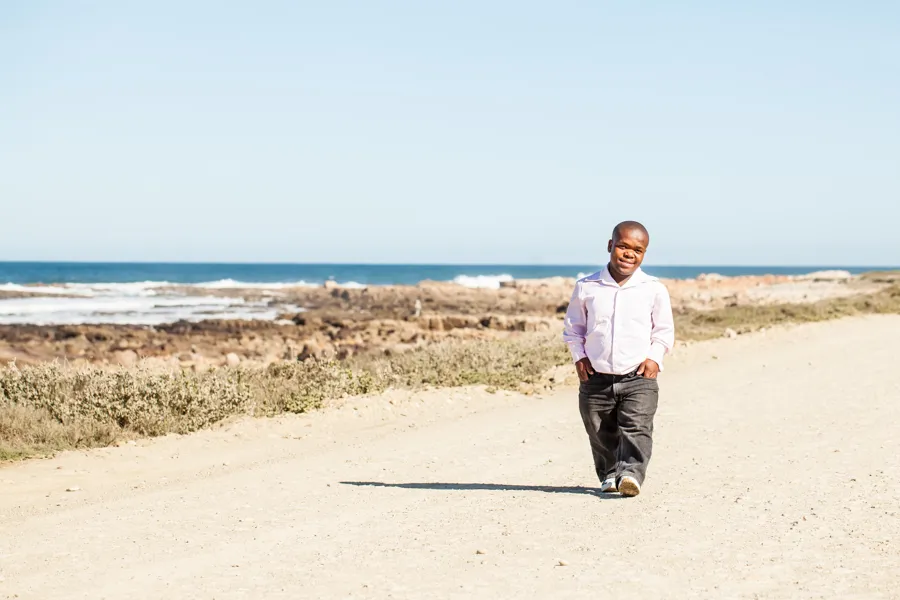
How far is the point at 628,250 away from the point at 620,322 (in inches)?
18.8

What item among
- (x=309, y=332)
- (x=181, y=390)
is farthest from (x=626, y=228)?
(x=309, y=332)

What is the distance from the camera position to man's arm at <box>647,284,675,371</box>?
6.35 meters

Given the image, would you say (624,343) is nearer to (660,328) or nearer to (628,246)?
(660,328)

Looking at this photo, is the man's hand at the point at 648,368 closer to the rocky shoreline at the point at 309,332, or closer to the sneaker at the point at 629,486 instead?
the sneaker at the point at 629,486

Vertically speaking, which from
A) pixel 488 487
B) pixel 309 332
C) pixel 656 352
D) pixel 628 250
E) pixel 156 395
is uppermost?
pixel 628 250

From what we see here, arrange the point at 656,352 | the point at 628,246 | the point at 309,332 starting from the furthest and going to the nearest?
the point at 309,332 → the point at 656,352 → the point at 628,246

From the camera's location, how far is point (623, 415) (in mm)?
6402

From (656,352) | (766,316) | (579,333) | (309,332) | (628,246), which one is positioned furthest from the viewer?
(309,332)

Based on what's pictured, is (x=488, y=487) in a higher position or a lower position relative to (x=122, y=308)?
higher

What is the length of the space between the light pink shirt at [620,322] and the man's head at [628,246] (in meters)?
0.11

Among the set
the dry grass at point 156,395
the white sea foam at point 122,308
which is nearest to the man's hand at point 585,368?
the dry grass at point 156,395

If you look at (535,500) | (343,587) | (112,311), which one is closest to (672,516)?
(535,500)

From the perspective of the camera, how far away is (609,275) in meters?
6.39

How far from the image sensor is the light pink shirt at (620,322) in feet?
20.6
